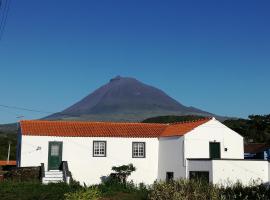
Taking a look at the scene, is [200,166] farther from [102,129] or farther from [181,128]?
[102,129]

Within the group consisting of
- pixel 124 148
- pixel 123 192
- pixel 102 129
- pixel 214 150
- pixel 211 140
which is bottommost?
pixel 123 192

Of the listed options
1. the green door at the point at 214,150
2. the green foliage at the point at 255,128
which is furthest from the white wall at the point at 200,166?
the green foliage at the point at 255,128

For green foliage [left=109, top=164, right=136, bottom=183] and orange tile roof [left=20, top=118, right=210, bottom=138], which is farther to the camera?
orange tile roof [left=20, top=118, right=210, bottom=138]

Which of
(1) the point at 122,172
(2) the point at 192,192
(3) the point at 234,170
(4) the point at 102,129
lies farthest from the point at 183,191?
(4) the point at 102,129

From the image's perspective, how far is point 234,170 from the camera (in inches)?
1188

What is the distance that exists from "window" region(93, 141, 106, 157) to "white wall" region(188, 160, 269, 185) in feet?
24.6

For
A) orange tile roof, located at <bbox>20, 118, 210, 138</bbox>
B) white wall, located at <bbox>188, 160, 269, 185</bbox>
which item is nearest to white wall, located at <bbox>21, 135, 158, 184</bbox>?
orange tile roof, located at <bbox>20, 118, 210, 138</bbox>

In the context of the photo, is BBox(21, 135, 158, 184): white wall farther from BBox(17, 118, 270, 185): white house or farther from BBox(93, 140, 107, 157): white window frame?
BBox(93, 140, 107, 157): white window frame

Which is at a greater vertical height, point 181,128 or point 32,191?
point 181,128

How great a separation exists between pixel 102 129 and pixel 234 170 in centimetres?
1099

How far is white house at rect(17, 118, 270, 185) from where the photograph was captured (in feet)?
108

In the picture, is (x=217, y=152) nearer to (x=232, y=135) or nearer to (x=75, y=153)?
(x=232, y=135)

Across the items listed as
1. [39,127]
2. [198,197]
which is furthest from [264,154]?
[198,197]

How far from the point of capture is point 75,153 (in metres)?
33.8
